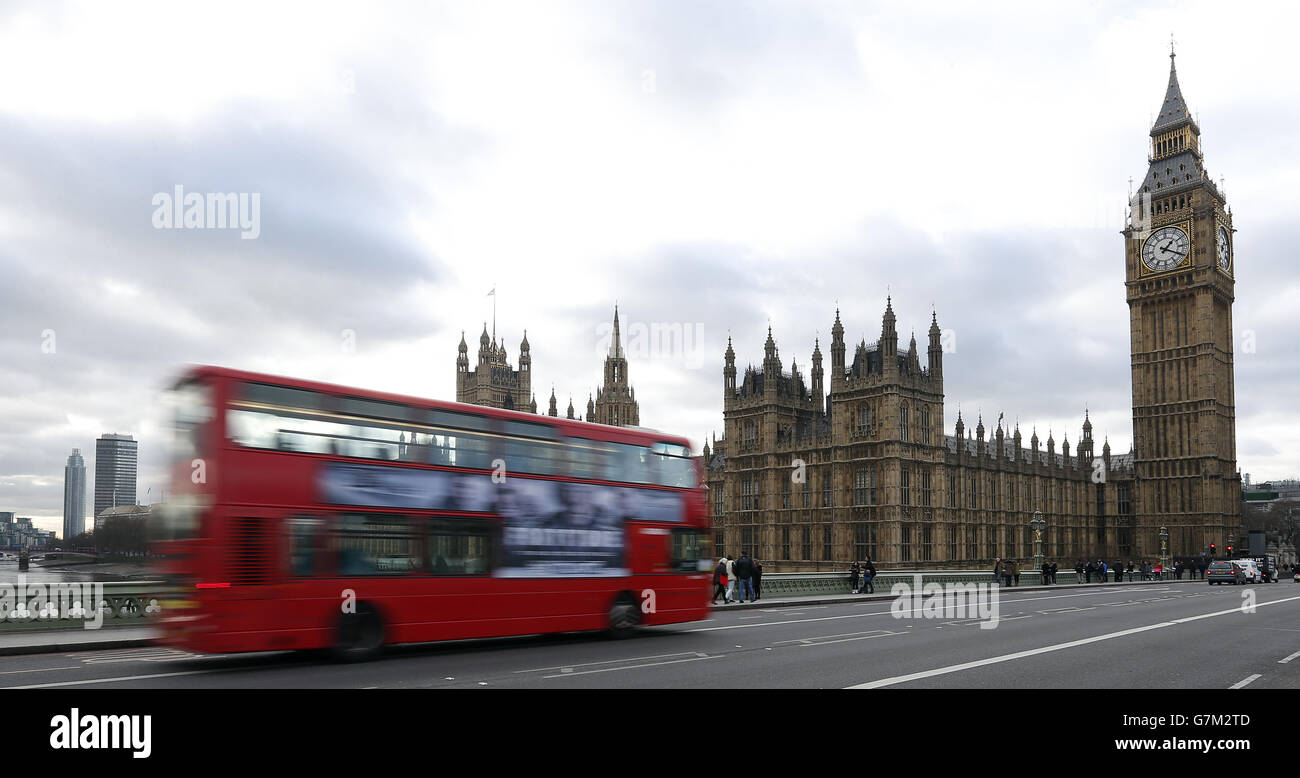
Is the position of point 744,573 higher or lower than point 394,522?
lower

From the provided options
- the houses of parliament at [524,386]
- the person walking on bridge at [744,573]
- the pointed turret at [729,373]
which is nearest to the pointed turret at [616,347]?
the houses of parliament at [524,386]

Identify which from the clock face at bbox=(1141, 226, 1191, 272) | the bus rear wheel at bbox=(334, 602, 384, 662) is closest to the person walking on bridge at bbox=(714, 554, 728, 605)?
the bus rear wheel at bbox=(334, 602, 384, 662)

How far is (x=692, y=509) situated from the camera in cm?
1955

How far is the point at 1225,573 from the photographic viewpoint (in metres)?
50.2

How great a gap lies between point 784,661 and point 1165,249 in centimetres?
8897

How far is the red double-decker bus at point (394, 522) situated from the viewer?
1302 cm

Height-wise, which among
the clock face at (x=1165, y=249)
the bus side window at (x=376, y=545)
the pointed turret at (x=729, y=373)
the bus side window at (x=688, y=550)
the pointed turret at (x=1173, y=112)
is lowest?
the bus side window at (x=688, y=550)

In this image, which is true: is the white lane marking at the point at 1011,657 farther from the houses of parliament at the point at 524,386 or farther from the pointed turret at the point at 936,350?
the houses of parliament at the point at 524,386

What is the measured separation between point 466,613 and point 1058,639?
11498 millimetres

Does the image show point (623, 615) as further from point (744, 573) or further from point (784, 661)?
point (744, 573)

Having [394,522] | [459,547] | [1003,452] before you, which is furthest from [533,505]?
[1003,452]

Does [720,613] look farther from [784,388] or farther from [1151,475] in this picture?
[1151,475]

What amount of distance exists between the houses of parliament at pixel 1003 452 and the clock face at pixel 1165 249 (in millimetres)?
137
